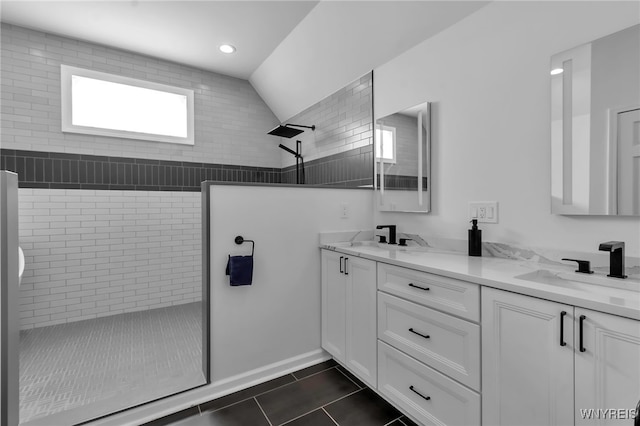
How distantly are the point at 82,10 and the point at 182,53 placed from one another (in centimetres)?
86

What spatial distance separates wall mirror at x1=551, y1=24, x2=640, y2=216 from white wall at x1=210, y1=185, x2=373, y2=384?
56.0 inches

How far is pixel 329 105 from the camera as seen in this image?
10.4ft

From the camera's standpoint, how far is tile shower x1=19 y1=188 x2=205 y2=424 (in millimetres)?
1924

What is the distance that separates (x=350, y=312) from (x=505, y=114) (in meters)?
1.51

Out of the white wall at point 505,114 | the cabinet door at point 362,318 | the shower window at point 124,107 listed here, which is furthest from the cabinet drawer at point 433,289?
the shower window at point 124,107

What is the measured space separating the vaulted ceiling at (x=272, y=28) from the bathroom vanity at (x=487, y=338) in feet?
5.29

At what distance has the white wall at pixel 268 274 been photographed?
6.32ft

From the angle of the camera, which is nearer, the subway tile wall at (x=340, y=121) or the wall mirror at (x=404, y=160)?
the wall mirror at (x=404, y=160)

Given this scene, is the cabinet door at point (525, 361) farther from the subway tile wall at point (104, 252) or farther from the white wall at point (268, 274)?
the subway tile wall at point (104, 252)

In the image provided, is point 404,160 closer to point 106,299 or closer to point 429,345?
point 429,345

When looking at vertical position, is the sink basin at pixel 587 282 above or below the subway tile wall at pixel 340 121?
below

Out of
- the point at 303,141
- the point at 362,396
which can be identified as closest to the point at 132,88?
the point at 303,141

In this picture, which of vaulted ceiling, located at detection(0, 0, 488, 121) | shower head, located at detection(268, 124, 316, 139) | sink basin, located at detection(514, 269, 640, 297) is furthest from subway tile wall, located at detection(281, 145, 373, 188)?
sink basin, located at detection(514, 269, 640, 297)

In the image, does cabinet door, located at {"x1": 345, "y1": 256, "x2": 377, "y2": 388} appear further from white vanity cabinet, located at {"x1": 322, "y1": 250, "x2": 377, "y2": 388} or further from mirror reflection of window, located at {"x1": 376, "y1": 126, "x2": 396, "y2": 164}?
mirror reflection of window, located at {"x1": 376, "y1": 126, "x2": 396, "y2": 164}
